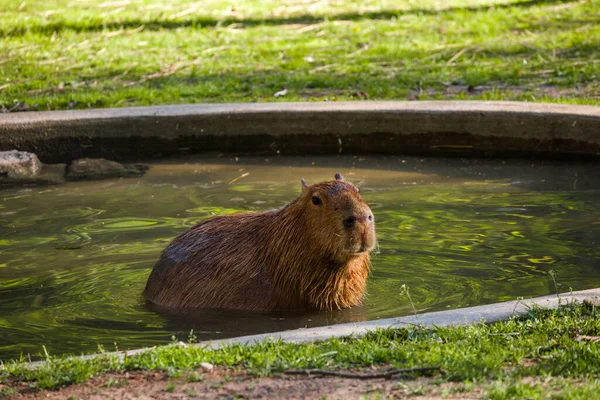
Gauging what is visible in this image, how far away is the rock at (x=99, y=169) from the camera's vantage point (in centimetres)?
945

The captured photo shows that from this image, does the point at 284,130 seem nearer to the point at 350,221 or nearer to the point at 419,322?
the point at 350,221

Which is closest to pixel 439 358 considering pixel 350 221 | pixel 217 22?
pixel 350 221

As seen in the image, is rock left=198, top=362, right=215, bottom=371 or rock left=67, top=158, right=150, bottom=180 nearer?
rock left=198, top=362, right=215, bottom=371

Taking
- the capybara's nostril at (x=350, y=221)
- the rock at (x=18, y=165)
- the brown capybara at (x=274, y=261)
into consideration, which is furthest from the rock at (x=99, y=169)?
the capybara's nostril at (x=350, y=221)

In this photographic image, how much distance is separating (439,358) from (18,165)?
5928 millimetres

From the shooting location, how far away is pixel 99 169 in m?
9.55

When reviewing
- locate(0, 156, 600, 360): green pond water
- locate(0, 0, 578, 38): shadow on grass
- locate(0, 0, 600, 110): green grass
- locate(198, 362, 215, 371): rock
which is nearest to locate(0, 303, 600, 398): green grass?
locate(198, 362, 215, 371): rock

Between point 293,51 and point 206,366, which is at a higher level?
point 293,51

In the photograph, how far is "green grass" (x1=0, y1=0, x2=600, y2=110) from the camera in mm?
11539

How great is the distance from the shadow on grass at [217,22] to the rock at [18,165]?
6459 mm

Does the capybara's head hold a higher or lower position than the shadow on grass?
lower

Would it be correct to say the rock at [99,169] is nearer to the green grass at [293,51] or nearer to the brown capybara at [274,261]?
the green grass at [293,51]

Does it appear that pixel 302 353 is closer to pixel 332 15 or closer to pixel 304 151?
pixel 304 151

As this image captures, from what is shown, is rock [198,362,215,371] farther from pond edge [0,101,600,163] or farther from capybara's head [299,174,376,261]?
pond edge [0,101,600,163]
